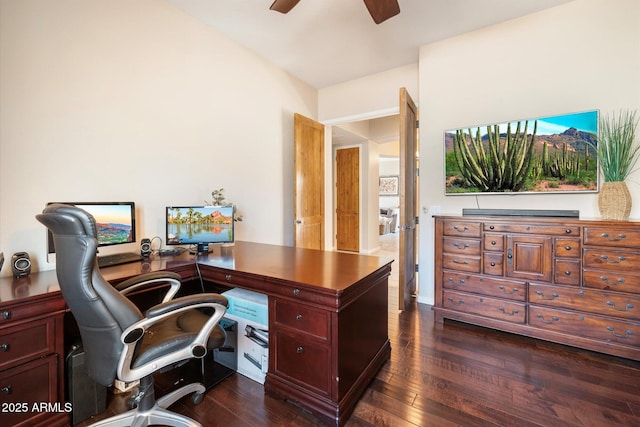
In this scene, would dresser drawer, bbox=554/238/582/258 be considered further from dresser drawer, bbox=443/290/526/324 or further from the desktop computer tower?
the desktop computer tower

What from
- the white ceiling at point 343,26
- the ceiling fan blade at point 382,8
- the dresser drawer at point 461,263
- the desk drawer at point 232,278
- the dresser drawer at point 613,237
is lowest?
the dresser drawer at point 461,263

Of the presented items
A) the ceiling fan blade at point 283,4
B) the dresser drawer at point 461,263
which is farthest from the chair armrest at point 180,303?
the dresser drawer at point 461,263

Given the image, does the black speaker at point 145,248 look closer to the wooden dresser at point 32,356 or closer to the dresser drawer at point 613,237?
the wooden dresser at point 32,356

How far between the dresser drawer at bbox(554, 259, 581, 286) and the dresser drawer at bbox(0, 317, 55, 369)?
3325 mm

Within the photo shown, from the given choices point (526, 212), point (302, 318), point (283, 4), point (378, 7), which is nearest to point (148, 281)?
Answer: point (302, 318)

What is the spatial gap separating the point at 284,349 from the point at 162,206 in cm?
167

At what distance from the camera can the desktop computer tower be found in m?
1.50

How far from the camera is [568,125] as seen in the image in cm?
249

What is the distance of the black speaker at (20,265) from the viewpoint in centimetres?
163

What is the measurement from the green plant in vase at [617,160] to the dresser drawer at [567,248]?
357mm

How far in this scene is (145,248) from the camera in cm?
220

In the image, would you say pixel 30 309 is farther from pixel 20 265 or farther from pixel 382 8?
pixel 382 8

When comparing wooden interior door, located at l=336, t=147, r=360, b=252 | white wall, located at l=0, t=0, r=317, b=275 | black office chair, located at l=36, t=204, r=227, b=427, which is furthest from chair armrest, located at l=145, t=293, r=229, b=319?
wooden interior door, located at l=336, t=147, r=360, b=252

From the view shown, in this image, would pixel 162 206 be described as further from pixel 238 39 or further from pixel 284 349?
pixel 238 39
